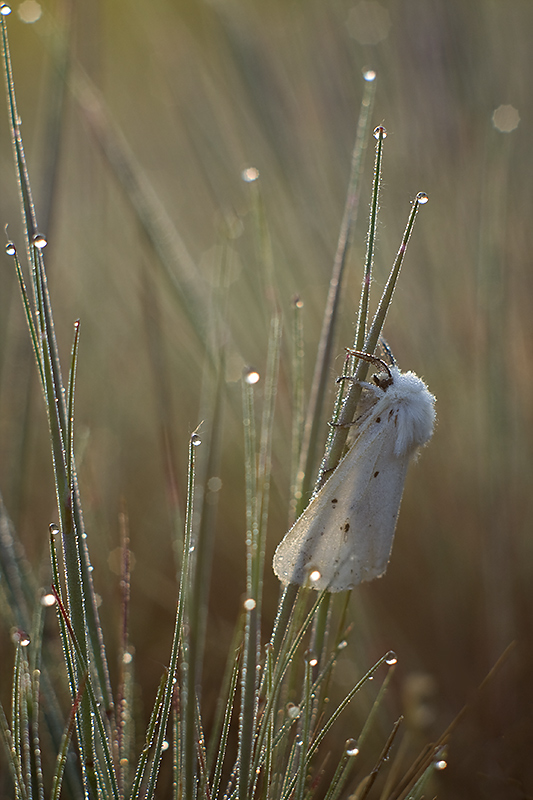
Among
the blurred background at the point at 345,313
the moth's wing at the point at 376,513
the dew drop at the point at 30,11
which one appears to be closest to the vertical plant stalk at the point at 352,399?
the moth's wing at the point at 376,513

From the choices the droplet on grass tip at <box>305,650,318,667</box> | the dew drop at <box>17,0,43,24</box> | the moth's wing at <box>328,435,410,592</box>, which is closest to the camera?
the droplet on grass tip at <box>305,650,318,667</box>


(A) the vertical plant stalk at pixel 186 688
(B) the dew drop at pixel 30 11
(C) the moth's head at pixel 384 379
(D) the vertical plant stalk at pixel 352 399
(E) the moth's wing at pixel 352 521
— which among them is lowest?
(A) the vertical plant stalk at pixel 186 688

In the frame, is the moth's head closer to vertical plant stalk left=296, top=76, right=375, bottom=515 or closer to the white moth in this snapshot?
the white moth

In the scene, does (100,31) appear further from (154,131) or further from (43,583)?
(43,583)

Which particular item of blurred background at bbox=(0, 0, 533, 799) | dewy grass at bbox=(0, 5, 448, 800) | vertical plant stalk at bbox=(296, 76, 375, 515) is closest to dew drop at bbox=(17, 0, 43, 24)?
blurred background at bbox=(0, 0, 533, 799)

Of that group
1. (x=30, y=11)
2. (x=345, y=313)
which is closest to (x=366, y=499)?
(x=345, y=313)

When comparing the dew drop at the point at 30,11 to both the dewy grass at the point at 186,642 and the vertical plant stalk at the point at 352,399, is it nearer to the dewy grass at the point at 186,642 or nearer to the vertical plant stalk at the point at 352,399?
the dewy grass at the point at 186,642

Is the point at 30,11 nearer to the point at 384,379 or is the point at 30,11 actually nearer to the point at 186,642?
the point at 384,379
